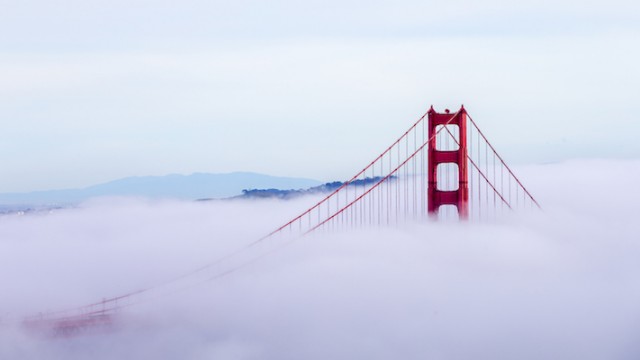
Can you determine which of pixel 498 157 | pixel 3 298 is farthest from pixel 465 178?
pixel 3 298

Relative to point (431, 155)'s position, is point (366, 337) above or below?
below

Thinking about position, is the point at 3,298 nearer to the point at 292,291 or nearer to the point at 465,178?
the point at 292,291

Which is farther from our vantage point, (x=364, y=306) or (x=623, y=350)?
(x=364, y=306)

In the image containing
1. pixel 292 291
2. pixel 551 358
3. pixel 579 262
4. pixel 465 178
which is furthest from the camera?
pixel 292 291

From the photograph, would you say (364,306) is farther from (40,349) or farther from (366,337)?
(40,349)

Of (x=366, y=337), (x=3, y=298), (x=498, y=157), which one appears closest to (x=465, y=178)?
(x=498, y=157)

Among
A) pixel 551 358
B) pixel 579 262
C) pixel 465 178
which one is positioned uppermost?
pixel 465 178

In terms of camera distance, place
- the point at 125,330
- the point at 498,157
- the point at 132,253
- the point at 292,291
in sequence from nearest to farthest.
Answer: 1. the point at 498,157
2. the point at 125,330
3. the point at 292,291
4. the point at 132,253
